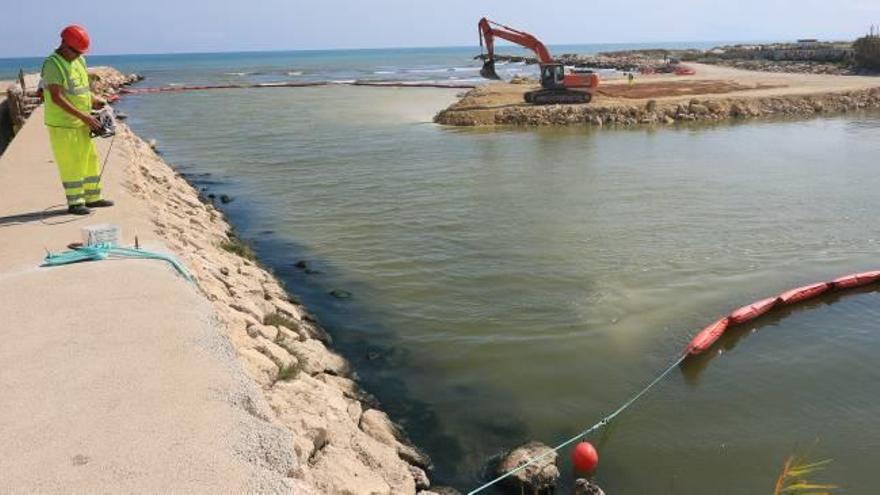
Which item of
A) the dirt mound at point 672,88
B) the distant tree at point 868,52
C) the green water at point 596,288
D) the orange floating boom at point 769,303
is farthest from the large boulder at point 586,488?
the distant tree at point 868,52

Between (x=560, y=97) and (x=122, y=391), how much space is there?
27.1m

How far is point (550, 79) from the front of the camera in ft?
96.9

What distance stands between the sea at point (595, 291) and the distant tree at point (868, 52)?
3269 cm

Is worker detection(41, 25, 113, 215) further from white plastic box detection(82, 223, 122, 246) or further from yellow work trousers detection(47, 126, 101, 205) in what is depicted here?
white plastic box detection(82, 223, 122, 246)

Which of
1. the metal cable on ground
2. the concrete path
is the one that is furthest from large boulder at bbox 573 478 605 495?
the concrete path

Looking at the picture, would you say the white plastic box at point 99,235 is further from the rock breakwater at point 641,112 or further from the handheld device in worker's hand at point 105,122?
the rock breakwater at point 641,112

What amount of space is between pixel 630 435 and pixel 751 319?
3128 mm

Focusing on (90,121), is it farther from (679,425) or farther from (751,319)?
(751,319)

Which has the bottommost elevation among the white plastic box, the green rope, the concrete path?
the concrete path

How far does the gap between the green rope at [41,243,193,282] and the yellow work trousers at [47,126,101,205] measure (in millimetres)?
1633

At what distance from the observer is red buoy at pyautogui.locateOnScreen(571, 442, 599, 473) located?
→ 17.6 feet

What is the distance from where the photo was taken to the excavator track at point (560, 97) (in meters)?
29.1

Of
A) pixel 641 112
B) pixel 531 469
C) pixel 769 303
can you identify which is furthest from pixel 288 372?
pixel 641 112

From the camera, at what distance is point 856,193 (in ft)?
48.4
